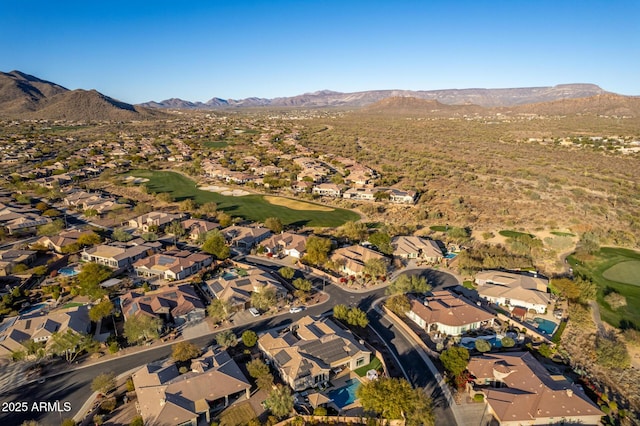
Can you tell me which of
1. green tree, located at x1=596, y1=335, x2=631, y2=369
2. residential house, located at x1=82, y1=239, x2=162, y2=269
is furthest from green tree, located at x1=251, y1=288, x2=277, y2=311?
green tree, located at x1=596, y1=335, x2=631, y2=369

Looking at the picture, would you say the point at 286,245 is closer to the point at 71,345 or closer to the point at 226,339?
the point at 226,339

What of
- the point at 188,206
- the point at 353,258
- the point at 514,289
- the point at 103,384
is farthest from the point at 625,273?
the point at 188,206

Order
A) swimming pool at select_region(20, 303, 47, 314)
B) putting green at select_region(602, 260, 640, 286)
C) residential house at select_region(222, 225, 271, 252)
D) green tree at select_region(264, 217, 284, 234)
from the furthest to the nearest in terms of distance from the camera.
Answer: green tree at select_region(264, 217, 284, 234) < residential house at select_region(222, 225, 271, 252) < putting green at select_region(602, 260, 640, 286) < swimming pool at select_region(20, 303, 47, 314)

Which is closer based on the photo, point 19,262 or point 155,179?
point 19,262

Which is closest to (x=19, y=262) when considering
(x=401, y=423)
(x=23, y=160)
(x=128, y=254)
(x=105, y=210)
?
(x=128, y=254)

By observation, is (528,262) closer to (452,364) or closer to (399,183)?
(452,364)

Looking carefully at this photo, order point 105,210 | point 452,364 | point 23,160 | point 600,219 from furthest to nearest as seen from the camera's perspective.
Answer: point 23,160 < point 105,210 < point 600,219 < point 452,364

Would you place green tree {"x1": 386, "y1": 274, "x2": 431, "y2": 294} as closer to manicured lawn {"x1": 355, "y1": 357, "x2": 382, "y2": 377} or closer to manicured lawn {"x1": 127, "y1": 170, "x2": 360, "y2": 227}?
manicured lawn {"x1": 355, "y1": 357, "x2": 382, "y2": 377}
